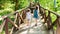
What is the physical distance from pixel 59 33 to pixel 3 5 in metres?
9.32


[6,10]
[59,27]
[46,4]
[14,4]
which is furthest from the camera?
[46,4]

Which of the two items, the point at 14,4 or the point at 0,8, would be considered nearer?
the point at 0,8

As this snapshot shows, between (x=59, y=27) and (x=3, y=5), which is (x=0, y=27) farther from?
(x=3, y=5)

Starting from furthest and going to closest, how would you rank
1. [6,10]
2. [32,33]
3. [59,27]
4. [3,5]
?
[3,5] → [6,10] → [32,33] → [59,27]

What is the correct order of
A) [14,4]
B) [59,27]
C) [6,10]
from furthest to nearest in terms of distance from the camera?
[14,4], [6,10], [59,27]

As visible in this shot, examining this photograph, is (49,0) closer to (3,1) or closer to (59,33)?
(3,1)

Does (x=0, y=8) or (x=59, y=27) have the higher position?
(x=59, y=27)

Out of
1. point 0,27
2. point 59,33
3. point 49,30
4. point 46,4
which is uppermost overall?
point 0,27

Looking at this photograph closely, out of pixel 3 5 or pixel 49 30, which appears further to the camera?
pixel 3 5

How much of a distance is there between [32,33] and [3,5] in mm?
7609

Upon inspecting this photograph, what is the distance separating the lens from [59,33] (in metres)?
3.43

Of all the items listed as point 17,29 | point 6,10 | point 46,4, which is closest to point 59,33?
point 17,29

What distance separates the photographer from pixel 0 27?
9.89ft

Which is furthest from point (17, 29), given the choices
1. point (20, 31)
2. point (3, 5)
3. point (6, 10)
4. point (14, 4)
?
point (14, 4)
